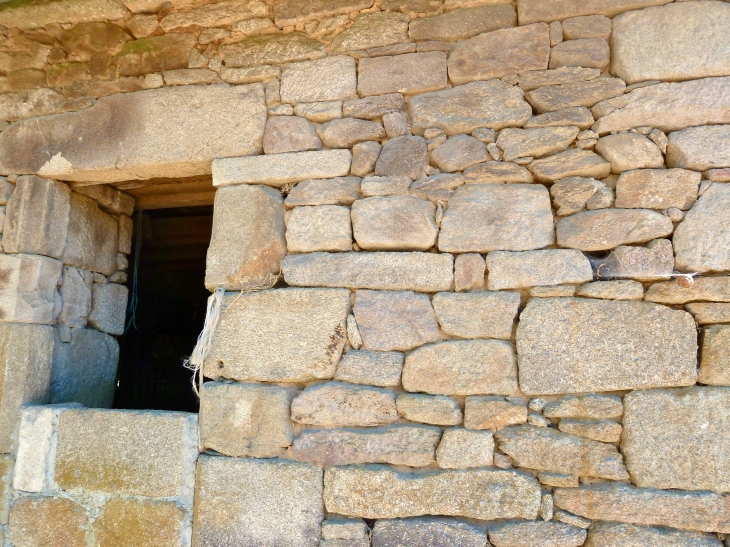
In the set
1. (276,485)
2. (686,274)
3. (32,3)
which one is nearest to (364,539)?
(276,485)

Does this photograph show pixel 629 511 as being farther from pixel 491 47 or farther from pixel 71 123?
pixel 71 123

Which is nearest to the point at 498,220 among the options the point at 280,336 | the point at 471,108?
the point at 471,108

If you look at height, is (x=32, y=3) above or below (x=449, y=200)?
above

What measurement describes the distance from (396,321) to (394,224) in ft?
1.22

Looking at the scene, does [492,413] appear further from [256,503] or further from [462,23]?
[462,23]

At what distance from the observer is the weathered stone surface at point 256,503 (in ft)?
6.45

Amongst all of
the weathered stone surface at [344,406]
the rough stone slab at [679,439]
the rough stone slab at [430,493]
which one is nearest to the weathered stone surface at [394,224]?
the weathered stone surface at [344,406]

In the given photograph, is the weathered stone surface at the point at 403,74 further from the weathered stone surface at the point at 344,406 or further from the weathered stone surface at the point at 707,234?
the weathered stone surface at the point at 344,406

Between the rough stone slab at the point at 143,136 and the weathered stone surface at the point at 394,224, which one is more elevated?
the rough stone slab at the point at 143,136

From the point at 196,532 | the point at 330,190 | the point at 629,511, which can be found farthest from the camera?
the point at 330,190

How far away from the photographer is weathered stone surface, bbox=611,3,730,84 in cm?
197

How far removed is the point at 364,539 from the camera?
190cm

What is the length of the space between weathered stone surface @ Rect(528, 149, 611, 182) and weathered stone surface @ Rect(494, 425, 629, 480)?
910 mm

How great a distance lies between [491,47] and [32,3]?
2154 millimetres
